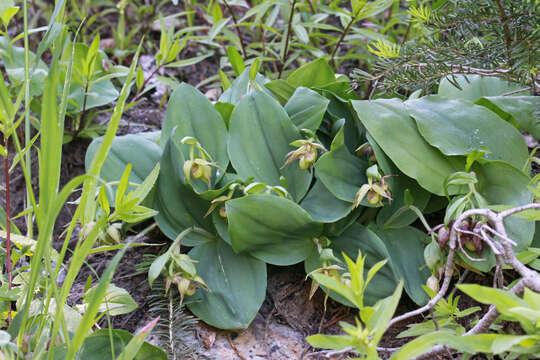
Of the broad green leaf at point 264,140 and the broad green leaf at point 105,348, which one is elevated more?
the broad green leaf at point 264,140

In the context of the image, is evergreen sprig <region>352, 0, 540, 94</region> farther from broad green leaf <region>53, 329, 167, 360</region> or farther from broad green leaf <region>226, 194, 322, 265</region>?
broad green leaf <region>53, 329, 167, 360</region>

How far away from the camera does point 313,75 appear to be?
1512 mm

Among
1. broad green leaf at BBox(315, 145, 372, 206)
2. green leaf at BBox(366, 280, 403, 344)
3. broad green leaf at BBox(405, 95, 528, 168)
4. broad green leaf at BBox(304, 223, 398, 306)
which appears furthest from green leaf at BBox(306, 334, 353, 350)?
broad green leaf at BBox(405, 95, 528, 168)

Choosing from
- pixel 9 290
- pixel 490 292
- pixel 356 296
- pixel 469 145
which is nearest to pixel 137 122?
pixel 9 290

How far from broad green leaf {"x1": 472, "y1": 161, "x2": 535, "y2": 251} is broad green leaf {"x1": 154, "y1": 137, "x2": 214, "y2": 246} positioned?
0.69 meters

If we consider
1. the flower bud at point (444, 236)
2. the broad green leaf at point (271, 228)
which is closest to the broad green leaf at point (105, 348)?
the broad green leaf at point (271, 228)

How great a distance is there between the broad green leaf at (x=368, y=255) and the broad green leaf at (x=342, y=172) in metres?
0.08

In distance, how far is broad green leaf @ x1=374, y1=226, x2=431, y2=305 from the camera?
119 cm

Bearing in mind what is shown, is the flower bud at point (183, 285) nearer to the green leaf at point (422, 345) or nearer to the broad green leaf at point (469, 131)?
the green leaf at point (422, 345)

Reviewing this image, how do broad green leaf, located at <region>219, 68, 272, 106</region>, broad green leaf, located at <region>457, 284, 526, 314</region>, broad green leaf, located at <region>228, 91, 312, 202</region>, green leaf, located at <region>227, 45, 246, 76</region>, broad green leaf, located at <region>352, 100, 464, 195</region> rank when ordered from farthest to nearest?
green leaf, located at <region>227, 45, 246, 76</region>
broad green leaf, located at <region>219, 68, 272, 106</region>
broad green leaf, located at <region>228, 91, 312, 202</region>
broad green leaf, located at <region>352, 100, 464, 195</region>
broad green leaf, located at <region>457, 284, 526, 314</region>

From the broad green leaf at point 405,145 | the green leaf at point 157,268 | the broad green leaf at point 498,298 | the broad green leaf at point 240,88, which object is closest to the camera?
the broad green leaf at point 498,298

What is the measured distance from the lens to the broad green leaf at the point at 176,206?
128 cm

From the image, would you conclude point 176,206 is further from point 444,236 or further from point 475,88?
point 475,88

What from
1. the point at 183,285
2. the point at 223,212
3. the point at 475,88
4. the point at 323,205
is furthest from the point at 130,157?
the point at 475,88
